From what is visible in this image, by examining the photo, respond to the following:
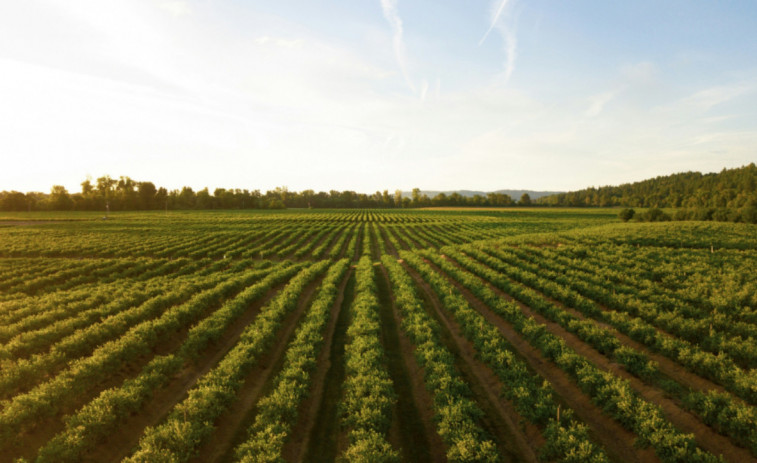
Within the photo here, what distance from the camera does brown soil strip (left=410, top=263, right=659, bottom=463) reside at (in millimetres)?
10133

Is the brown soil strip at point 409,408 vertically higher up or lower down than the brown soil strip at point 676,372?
lower down

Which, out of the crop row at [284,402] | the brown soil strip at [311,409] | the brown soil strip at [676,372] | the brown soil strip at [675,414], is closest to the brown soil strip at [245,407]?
the crop row at [284,402]

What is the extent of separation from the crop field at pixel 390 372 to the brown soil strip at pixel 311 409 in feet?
0.26

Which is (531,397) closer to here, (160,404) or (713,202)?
(160,404)

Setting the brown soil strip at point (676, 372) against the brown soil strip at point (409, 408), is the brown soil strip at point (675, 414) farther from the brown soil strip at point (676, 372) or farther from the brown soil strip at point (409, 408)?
the brown soil strip at point (409, 408)

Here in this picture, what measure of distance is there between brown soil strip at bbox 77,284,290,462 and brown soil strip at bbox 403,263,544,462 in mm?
11621

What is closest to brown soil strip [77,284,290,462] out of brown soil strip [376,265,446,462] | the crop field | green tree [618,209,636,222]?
the crop field

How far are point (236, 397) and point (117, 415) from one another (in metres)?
3.68

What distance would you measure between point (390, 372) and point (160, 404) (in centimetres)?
943

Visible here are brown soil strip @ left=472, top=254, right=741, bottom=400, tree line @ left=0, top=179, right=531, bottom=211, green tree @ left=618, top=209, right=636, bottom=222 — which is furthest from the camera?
tree line @ left=0, top=179, right=531, bottom=211

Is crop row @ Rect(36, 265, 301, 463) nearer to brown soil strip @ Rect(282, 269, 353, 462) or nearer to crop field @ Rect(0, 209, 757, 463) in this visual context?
crop field @ Rect(0, 209, 757, 463)

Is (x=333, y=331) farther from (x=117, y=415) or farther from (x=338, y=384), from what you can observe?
(x=117, y=415)

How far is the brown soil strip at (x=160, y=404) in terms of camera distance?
33.0ft

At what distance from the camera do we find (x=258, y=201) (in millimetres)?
192875
